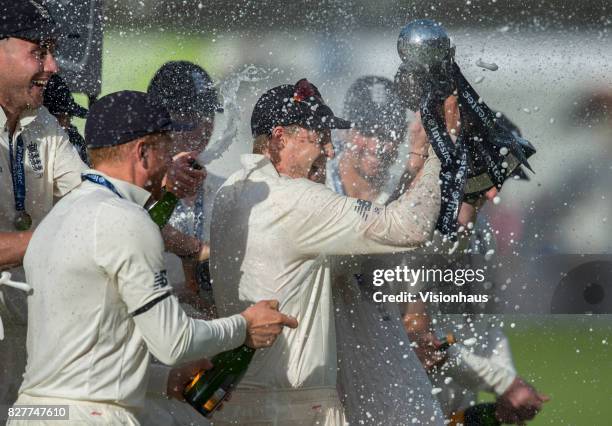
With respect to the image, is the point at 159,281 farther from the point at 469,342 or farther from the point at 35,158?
the point at 469,342

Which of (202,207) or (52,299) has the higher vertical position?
(52,299)

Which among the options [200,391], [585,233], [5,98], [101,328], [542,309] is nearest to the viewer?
[101,328]

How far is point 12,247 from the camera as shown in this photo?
404 cm

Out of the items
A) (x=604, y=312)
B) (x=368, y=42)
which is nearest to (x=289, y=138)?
(x=368, y=42)

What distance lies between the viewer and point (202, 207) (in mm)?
5480

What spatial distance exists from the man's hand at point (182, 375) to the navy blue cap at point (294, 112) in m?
1.08

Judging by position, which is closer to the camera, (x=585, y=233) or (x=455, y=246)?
(x=455, y=246)

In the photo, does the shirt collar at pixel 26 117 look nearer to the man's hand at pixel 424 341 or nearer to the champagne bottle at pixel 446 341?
the man's hand at pixel 424 341

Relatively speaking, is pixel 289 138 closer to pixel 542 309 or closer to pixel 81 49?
pixel 81 49

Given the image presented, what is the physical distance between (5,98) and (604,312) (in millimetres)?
3522

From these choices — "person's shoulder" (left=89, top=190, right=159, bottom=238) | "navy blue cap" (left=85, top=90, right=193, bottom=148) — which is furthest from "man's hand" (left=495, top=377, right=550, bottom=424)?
"person's shoulder" (left=89, top=190, right=159, bottom=238)

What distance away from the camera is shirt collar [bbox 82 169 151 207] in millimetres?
3486

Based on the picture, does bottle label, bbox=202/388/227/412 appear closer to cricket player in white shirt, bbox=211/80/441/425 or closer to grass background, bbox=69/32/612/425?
cricket player in white shirt, bbox=211/80/441/425

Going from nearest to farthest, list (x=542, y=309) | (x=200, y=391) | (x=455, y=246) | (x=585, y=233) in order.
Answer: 1. (x=200, y=391)
2. (x=455, y=246)
3. (x=542, y=309)
4. (x=585, y=233)
